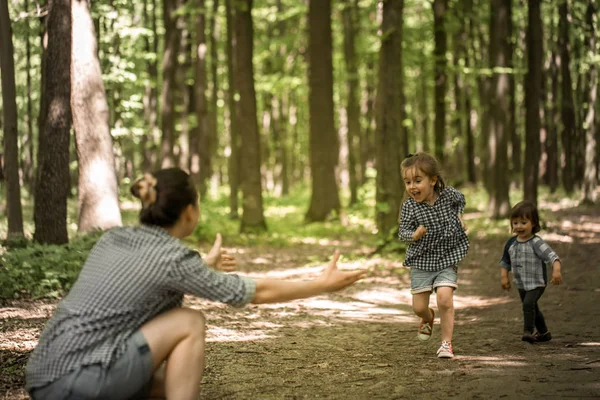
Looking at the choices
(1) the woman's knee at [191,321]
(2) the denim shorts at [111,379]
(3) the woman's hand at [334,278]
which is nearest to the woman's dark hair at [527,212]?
(3) the woman's hand at [334,278]

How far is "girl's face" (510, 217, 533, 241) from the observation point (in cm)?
739

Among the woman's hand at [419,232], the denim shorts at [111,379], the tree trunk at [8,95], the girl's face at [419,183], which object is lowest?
the denim shorts at [111,379]

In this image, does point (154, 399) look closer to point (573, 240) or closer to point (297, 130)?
point (573, 240)

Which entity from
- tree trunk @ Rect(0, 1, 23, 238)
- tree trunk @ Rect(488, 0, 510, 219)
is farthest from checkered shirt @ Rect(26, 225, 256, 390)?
tree trunk @ Rect(488, 0, 510, 219)

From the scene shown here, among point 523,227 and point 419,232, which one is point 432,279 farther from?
point 523,227

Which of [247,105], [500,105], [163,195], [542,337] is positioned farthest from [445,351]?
[500,105]

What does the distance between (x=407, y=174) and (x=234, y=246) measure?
1130cm

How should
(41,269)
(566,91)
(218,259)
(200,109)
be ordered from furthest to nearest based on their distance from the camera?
1. (566,91)
2. (200,109)
3. (41,269)
4. (218,259)

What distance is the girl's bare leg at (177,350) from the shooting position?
3962 millimetres

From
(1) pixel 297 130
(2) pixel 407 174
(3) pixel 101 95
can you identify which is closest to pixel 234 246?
(3) pixel 101 95

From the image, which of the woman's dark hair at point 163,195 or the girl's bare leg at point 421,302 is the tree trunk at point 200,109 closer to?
the girl's bare leg at point 421,302

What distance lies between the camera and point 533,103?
17734 millimetres

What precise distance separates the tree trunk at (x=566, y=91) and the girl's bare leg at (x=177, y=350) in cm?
2290

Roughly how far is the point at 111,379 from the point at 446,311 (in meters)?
3.73
